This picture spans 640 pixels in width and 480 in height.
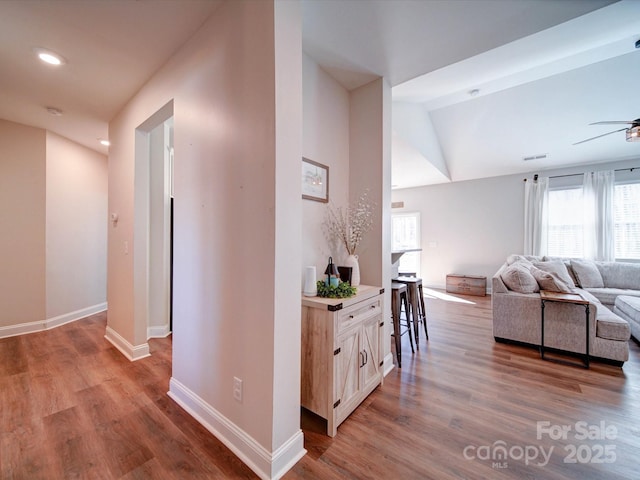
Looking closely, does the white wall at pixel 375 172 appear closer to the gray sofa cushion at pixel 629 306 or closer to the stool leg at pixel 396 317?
the stool leg at pixel 396 317

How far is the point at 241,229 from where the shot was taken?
1479 millimetres

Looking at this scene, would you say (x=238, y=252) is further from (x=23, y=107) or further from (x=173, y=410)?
(x=23, y=107)

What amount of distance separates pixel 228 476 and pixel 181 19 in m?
2.82

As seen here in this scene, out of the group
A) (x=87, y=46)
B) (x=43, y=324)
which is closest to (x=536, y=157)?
(x=87, y=46)

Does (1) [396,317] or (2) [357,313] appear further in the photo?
(1) [396,317]

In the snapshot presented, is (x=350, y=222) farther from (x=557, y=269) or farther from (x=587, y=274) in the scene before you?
(x=587, y=274)

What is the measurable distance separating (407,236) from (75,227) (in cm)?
713

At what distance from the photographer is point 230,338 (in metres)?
1.54

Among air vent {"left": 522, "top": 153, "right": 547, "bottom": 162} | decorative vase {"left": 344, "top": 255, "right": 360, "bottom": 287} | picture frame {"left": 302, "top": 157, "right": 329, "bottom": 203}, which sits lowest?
decorative vase {"left": 344, "top": 255, "right": 360, "bottom": 287}

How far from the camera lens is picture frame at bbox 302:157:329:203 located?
6.77 ft

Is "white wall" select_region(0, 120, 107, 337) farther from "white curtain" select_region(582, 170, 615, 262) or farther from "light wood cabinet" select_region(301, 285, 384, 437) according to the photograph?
"white curtain" select_region(582, 170, 615, 262)

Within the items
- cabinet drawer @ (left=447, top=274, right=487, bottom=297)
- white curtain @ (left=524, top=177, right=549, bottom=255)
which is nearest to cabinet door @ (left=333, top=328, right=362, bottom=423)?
cabinet drawer @ (left=447, top=274, right=487, bottom=297)

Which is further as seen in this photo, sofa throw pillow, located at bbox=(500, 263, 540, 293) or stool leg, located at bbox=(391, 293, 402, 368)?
sofa throw pillow, located at bbox=(500, 263, 540, 293)

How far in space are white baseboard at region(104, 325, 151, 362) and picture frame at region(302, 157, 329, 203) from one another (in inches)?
94.4
